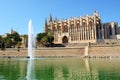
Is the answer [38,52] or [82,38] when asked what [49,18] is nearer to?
[82,38]

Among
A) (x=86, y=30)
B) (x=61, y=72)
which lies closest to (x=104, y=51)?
(x=86, y=30)

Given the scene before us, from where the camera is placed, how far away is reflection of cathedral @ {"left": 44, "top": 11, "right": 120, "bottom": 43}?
273 ft

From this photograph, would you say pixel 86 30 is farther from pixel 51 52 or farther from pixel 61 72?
pixel 61 72

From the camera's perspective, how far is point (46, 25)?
99625 mm

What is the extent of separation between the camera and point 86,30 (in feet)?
278

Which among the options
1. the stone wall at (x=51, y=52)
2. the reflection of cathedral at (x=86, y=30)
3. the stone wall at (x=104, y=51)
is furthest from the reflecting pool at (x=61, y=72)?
the reflection of cathedral at (x=86, y=30)

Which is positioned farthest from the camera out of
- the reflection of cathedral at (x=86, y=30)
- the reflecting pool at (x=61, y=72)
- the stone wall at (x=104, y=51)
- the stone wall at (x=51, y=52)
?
the reflection of cathedral at (x=86, y=30)

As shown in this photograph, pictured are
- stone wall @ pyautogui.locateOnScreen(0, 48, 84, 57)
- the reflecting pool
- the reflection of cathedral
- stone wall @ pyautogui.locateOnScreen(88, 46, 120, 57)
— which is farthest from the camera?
the reflection of cathedral

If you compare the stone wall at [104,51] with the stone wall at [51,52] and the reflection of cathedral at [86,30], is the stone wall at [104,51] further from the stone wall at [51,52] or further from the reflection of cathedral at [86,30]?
the reflection of cathedral at [86,30]

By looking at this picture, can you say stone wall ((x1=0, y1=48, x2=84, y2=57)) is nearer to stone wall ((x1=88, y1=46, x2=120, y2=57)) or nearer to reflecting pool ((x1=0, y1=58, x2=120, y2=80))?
stone wall ((x1=88, y1=46, x2=120, y2=57))

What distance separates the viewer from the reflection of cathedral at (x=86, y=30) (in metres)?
83.1

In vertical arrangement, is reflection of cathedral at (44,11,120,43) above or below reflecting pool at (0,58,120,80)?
above

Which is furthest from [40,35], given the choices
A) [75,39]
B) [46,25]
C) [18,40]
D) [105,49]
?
[105,49]

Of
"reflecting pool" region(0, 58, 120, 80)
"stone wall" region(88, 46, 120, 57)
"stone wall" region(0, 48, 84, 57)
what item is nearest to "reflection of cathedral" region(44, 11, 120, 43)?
"stone wall" region(0, 48, 84, 57)
